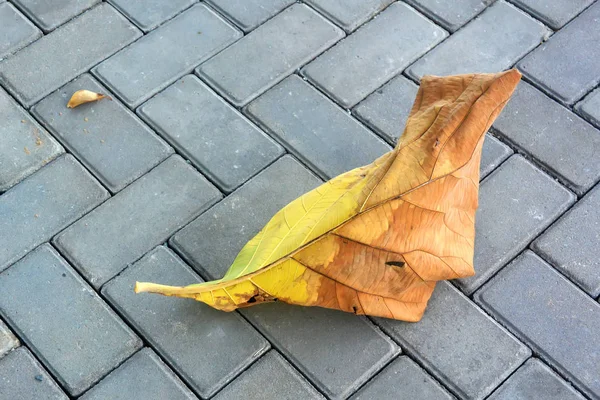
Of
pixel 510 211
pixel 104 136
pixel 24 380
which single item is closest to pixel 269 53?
pixel 104 136

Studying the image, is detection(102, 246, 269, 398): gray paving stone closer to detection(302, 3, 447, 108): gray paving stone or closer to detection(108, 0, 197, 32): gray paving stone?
detection(302, 3, 447, 108): gray paving stone

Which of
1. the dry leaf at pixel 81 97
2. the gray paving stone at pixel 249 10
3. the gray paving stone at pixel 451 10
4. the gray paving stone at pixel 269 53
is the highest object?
the gray paving stone at pixel 451 10

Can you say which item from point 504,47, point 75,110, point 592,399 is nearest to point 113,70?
point 75,110

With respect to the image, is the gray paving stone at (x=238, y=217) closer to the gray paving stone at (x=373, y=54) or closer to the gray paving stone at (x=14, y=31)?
the gray paving stone at (x=373, y=54)

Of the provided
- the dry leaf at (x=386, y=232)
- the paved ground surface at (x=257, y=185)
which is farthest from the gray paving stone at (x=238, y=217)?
the dry leaf at (x=386, y=232)

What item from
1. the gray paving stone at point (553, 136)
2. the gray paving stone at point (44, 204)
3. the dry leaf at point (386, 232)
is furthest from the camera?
the gray paving stone at point (553, 136)

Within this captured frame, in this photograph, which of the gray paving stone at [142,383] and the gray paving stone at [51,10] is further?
the gray paving stone at [51,10]

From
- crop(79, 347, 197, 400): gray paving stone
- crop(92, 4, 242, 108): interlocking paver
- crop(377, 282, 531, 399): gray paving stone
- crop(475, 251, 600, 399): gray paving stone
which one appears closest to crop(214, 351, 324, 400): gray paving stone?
crop(79, 347, 197, 400): gray paving stone

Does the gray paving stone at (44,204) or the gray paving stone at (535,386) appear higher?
the gray paving stone at (44,204)
